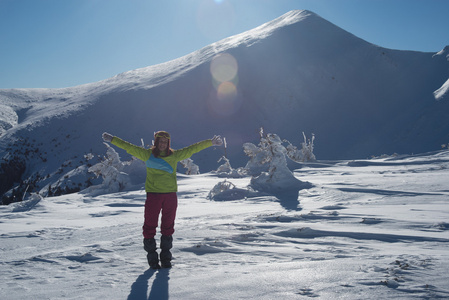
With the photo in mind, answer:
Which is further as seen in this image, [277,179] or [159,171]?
[277,179]

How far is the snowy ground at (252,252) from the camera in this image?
2.74m

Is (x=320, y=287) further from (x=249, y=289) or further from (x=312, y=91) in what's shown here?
(x=312, y=91)

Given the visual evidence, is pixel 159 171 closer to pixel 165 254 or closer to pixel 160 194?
pixel 160 194

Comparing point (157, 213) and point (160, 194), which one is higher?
point (160, 194)

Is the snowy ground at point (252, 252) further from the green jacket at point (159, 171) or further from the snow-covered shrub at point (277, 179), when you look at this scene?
the snow-covered shrub at point (277, 179)

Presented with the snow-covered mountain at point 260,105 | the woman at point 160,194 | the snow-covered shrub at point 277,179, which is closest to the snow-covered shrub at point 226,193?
the snow-covered shrub at point 277,179

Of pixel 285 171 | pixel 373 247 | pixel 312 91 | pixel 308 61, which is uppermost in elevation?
pixel 308 61

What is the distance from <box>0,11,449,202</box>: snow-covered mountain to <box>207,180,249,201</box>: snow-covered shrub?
91.6ft

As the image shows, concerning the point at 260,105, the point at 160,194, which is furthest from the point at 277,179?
the point at 260,105

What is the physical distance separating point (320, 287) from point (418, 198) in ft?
17.4

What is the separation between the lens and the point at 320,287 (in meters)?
2.66

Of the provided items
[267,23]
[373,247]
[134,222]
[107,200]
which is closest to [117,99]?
[267,23]

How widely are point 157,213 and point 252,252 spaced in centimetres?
126

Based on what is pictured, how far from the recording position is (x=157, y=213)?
3.90m
